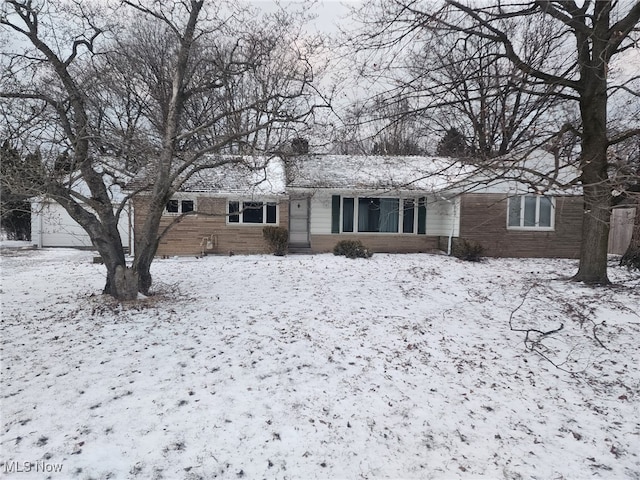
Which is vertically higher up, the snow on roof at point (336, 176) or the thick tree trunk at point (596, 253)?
the snow on roof at point (336, 176)

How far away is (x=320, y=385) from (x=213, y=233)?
11.4 m

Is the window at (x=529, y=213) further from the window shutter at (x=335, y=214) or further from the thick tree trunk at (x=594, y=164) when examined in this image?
the window shutter at (x=335, y=214)

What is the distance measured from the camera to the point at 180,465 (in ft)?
10.0

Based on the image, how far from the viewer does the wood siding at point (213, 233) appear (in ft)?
48.1

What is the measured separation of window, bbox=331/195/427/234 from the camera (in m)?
15.5

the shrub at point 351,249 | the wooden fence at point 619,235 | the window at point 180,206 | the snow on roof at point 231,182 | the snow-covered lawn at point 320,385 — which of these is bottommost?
the snow-covered lawn at point 320,385

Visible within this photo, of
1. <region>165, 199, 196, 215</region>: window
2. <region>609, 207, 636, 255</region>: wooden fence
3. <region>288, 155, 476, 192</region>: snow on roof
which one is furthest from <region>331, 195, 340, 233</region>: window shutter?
<region>609, 207, 636, 255</region>: wooden fence

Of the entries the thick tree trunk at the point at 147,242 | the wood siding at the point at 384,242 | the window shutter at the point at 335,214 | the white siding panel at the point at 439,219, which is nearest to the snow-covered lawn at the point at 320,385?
the thick tree trunk at the point at 147,242

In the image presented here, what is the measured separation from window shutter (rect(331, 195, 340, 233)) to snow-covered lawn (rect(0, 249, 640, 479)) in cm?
747

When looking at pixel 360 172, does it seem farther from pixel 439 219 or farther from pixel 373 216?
pixel 439 219

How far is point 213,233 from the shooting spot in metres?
14.8

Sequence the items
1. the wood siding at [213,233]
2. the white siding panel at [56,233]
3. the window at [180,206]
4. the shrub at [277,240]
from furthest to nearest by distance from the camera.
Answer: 1. the white siding panel at [56,233]
2. the window at [180,206]
3. the wood siding at [213,233]
4. the shrub at [277,240]

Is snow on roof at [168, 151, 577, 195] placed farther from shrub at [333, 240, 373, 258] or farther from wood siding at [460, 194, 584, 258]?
shrub at [333, 240, 373, 258]

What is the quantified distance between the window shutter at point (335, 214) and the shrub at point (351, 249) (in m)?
1.10
